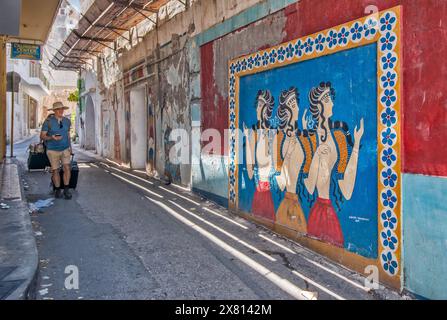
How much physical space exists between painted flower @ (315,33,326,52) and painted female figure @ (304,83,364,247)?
0.40 m

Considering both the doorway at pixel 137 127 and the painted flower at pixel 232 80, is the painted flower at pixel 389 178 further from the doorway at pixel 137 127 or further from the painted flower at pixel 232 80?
the doorway at pixel 137 127

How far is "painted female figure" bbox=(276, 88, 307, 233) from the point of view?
4992mm

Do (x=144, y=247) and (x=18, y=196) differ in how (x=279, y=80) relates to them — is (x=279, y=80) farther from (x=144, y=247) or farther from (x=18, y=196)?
(x=18, y=196)

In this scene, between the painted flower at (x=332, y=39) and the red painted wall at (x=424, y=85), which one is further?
the painted flower at (x=332, y=39)

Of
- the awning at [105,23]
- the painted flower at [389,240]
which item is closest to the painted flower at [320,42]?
the painted flower at [389,240]

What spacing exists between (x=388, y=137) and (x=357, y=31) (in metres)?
1.13

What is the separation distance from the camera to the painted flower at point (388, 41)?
143 inches

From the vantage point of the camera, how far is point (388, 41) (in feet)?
12.0

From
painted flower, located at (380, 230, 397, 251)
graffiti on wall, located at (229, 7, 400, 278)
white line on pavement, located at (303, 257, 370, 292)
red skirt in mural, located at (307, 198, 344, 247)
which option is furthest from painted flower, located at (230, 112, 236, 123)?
painted flower, located at (380, 230, 397, 251)

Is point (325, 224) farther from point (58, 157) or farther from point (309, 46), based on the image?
point (58, 157)

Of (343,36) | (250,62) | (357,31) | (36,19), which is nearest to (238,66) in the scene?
(250,62)

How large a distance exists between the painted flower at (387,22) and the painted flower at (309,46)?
3.42ft

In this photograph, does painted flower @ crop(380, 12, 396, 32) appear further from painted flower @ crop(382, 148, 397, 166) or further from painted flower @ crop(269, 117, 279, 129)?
painted flower @ crop(269, 117, 279, 129)

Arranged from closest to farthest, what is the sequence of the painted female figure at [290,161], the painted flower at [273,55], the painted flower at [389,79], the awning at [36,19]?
the painted flower at [389,79] < the painted female figure at [290,161] < the painted flower at [273,55] < the awning at [36,19]
